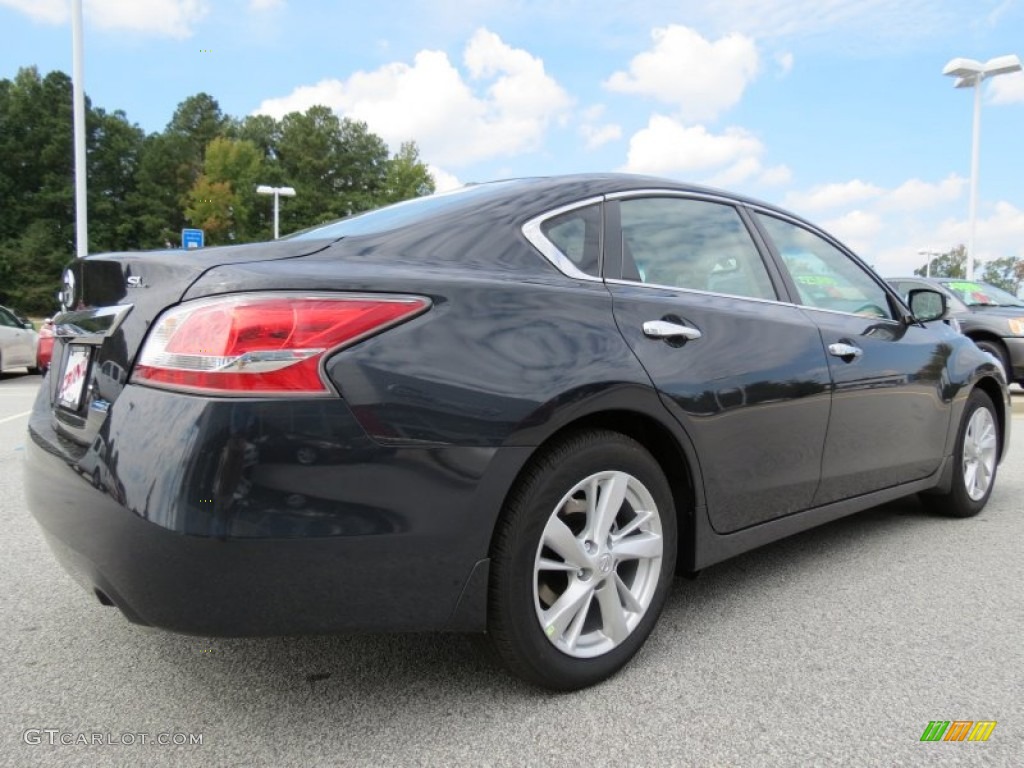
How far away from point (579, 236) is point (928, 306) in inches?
93.1

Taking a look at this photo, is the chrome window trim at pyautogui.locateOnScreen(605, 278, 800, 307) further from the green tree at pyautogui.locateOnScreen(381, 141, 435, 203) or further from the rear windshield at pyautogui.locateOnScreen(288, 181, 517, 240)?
the green tree at pyautogui.locateOnScreen(381, 141, 435, 203)

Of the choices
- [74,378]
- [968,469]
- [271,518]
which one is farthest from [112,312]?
[968,469]

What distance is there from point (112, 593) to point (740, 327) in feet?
6.53

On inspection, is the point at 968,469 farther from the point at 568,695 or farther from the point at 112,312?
the point at 112,312

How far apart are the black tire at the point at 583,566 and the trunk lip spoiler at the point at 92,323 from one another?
3.58 feet

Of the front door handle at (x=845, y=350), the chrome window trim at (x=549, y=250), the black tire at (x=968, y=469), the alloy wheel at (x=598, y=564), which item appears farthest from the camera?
the black tire at (x=968, y=469)

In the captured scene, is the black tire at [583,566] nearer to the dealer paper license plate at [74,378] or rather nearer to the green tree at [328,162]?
the dealer paper license plate at [74,378]

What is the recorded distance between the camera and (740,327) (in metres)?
2.61

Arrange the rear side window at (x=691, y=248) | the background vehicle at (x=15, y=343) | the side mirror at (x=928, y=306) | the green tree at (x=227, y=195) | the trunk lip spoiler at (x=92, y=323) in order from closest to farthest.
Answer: the trunk lip spoiler at (x=92, y=323)
the rear side window at (x=691, y=248)
the side mirror at (x=928, y=306)
the background vehicle at (x=15, y=343)
the green tree at (x=227, y=195)

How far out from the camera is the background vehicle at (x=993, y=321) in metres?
9.63

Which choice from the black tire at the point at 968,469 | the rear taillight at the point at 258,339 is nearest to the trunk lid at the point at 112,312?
the rear taillight at the point at 258,339

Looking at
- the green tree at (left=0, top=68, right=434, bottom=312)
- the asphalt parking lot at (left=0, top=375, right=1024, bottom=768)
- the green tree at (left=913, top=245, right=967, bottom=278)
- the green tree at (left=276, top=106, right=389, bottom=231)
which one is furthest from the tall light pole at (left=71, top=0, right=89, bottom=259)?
the green tree at (left=913, top=245, right=967, bottom=278)

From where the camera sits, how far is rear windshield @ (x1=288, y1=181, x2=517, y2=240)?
7.34ft

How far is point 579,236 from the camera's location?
2342mm
